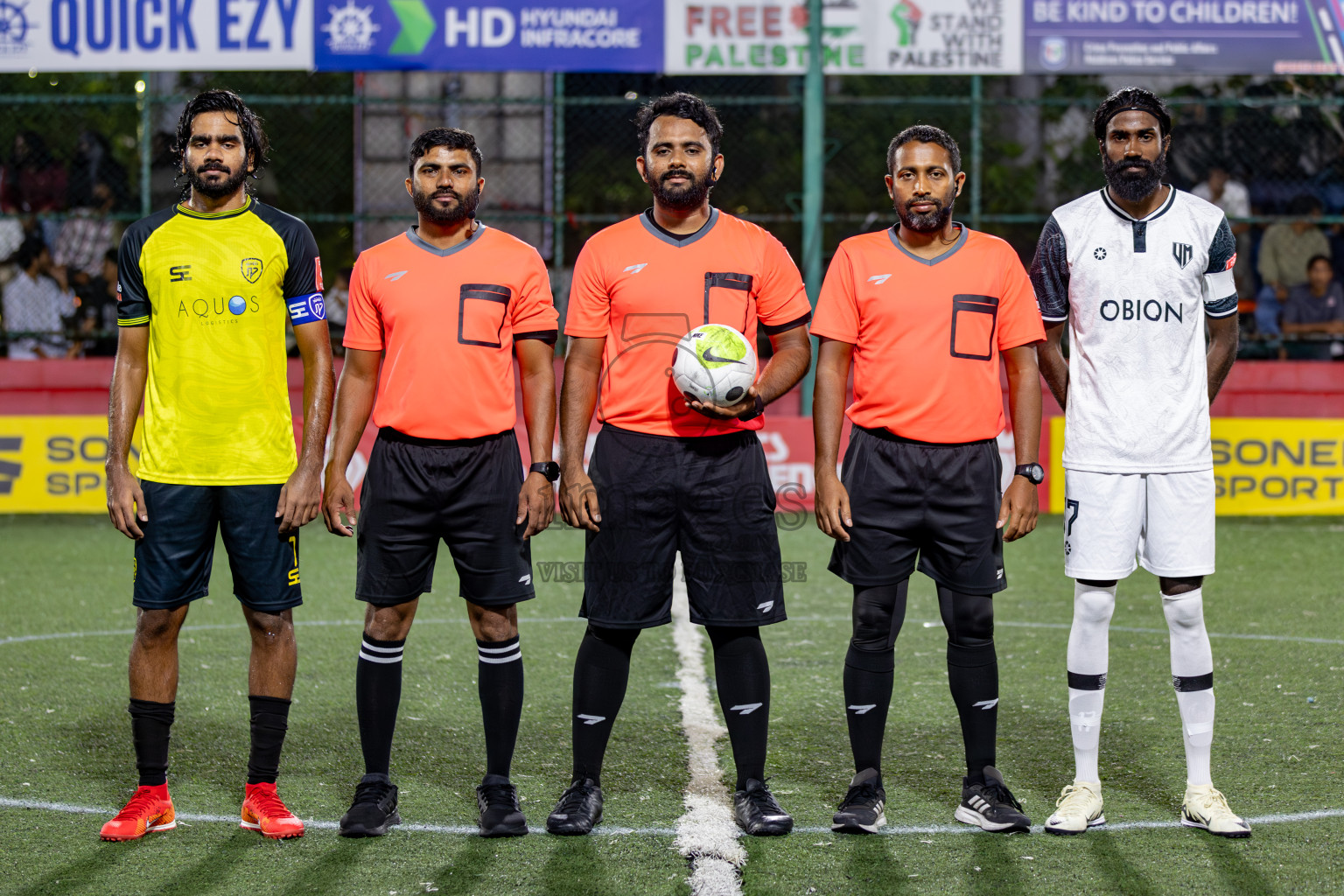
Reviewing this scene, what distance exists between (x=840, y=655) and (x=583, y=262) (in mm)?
3119

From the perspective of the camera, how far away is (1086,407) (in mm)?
4535

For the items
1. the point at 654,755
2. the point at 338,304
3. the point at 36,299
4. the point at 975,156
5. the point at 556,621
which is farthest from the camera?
the point at 338,304

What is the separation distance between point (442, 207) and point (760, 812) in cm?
197

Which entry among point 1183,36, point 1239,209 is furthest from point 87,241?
point 1239,209

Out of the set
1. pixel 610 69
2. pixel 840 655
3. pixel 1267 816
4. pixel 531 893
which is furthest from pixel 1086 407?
pixel 610 69

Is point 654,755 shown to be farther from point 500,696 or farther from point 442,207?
point 442,207

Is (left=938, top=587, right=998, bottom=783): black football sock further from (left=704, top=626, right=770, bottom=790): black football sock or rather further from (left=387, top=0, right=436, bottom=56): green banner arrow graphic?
(left=387, top=0, right=436, bottom=56): green banner arrow graphic

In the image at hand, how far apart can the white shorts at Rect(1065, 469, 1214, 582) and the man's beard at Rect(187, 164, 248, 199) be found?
2636mm

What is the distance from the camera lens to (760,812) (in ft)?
14.4

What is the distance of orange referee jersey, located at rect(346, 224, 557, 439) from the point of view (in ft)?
14.3

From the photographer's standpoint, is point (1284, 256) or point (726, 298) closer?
point (726, 298)

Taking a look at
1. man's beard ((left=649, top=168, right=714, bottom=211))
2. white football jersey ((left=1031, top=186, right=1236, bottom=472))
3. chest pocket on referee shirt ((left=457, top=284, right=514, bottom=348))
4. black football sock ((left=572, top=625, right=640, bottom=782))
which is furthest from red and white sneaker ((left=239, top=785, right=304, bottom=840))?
white football jersey ((left=1031, top=186, right=1236, bottom=472))

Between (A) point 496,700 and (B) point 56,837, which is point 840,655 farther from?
(B) point 56,837

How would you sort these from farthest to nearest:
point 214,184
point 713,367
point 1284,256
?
point 1284,256 → point 214,184 → point 713,367
